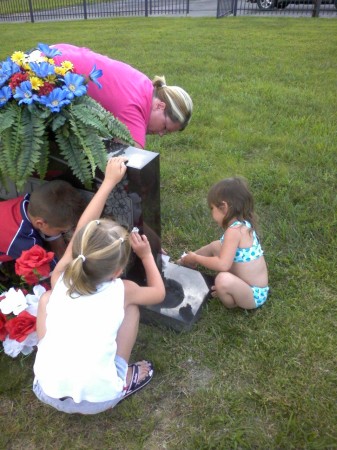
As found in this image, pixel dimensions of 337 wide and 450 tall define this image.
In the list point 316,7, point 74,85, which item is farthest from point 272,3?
point 74,85

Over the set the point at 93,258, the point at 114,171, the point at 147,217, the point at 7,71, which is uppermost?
the point at 7,71

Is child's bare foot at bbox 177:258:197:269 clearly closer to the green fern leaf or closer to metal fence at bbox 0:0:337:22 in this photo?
the green fern leaf

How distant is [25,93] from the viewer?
2084 millimetres

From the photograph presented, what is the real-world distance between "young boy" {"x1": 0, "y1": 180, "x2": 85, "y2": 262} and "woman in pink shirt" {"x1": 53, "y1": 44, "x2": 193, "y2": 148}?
0.53 m

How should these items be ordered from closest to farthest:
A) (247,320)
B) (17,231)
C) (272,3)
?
(17,231) → (247,320) → (272,3)

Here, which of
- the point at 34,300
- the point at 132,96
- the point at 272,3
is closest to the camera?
the point at 34,300

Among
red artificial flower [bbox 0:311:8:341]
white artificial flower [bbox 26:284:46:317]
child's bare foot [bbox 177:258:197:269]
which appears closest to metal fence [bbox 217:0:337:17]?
child's bare foot [bbox 177:258:197:269]

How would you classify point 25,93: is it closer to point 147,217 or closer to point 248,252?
point 147,217

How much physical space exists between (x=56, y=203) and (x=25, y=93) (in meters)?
0.60

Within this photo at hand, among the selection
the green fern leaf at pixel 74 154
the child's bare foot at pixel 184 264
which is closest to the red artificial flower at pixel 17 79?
the green fern leaf at pixel 74 154

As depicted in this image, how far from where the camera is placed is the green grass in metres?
2.06

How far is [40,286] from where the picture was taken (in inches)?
95.9

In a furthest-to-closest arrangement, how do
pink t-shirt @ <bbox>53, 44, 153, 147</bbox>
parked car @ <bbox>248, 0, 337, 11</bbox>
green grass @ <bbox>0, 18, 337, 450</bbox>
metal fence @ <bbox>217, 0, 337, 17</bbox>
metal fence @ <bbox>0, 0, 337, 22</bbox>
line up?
parked car @ <bbox>248, 0, 337, 11</bbox> → metal fence @ <bbox>0, 0, 337, 22</bbox> → metal fence @ <bbox>217, 0, 337, 17</bbox> → pink t-shirt @ <bbox>53, 44, 153, 147</bbox> → green grass @ <bbox>0, 18, 337, 450</bbox>

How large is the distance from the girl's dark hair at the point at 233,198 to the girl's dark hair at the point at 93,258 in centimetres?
91
